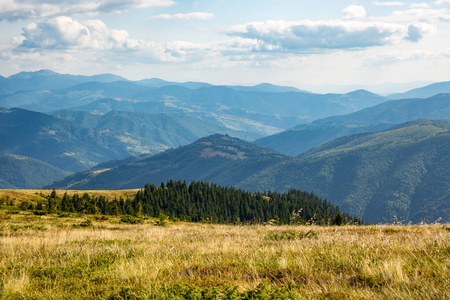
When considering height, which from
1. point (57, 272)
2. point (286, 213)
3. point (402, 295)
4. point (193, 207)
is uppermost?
point (402, 295)

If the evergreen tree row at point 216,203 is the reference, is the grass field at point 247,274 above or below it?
above

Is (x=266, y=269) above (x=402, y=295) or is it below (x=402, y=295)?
below

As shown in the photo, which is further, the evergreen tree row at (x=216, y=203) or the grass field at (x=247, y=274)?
the evergreen tree row at (x=216, y=203)

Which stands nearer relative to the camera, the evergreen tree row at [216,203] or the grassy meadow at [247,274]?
the grassy meadow at [247,274]

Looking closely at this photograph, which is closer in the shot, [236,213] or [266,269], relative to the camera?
[266,269]

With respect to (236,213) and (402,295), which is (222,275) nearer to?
(402,295)

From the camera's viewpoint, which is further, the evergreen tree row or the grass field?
the evergreen tree row

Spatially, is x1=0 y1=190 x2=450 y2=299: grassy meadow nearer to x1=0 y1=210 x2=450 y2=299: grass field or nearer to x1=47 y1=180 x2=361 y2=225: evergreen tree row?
x1=0 y1=210 x2=450 y2=299: grass field

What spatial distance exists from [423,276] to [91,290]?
6781 mm

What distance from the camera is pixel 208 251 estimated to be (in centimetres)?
1104

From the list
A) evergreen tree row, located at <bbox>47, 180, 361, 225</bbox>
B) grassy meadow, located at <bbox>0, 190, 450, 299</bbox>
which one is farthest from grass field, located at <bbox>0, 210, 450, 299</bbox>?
evergreen tree row, located at <bbox>47, 180, 361, 225</bbox>

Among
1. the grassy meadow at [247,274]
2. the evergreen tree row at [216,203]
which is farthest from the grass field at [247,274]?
the evergreen tree row at [216,203]

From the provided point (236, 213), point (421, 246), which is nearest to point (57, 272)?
point (421, 246)

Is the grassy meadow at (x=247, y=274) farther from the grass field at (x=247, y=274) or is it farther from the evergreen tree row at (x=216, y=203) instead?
the evergreen tree row at (x=216, y=203)
